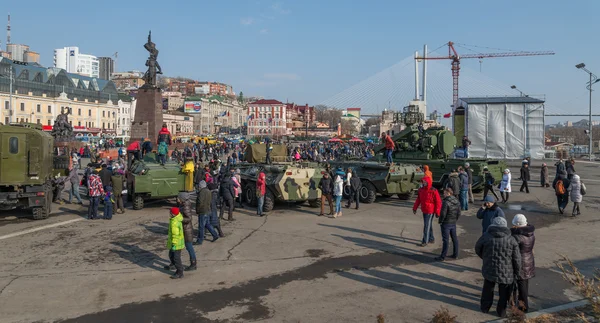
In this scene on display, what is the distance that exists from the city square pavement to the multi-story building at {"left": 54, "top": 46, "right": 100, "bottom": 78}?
19607cm

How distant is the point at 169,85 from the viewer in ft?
614

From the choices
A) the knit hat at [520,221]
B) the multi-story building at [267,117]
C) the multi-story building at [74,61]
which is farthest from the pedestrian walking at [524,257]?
the multi-story building at [74,61]

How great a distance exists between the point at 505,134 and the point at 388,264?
38.1 metres

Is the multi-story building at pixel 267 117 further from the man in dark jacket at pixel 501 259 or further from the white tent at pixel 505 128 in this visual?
the man in dark jacket at pixel 501 259

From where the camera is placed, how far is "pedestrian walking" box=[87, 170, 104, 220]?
43.2 ft

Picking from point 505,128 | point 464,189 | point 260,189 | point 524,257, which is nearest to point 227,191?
point 260,189

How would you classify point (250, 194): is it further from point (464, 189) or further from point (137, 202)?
point (464, 189)

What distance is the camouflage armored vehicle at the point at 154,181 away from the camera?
589 inches

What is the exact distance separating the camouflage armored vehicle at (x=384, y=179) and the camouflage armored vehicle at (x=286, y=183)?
188 centimetres

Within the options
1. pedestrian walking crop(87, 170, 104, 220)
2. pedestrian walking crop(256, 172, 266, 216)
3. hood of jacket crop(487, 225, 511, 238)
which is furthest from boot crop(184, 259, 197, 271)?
pedestrian walking crop(87, 170, 104, 220)

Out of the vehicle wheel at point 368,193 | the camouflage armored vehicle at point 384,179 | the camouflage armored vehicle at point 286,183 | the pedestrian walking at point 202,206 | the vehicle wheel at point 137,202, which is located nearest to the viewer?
the pedestrian walking at point 202,206

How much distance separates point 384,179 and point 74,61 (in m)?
200

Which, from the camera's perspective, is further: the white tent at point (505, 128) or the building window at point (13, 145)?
the white tent at point (505, 128)

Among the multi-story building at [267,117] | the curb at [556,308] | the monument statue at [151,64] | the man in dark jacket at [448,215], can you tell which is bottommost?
the curb at [556,308]
